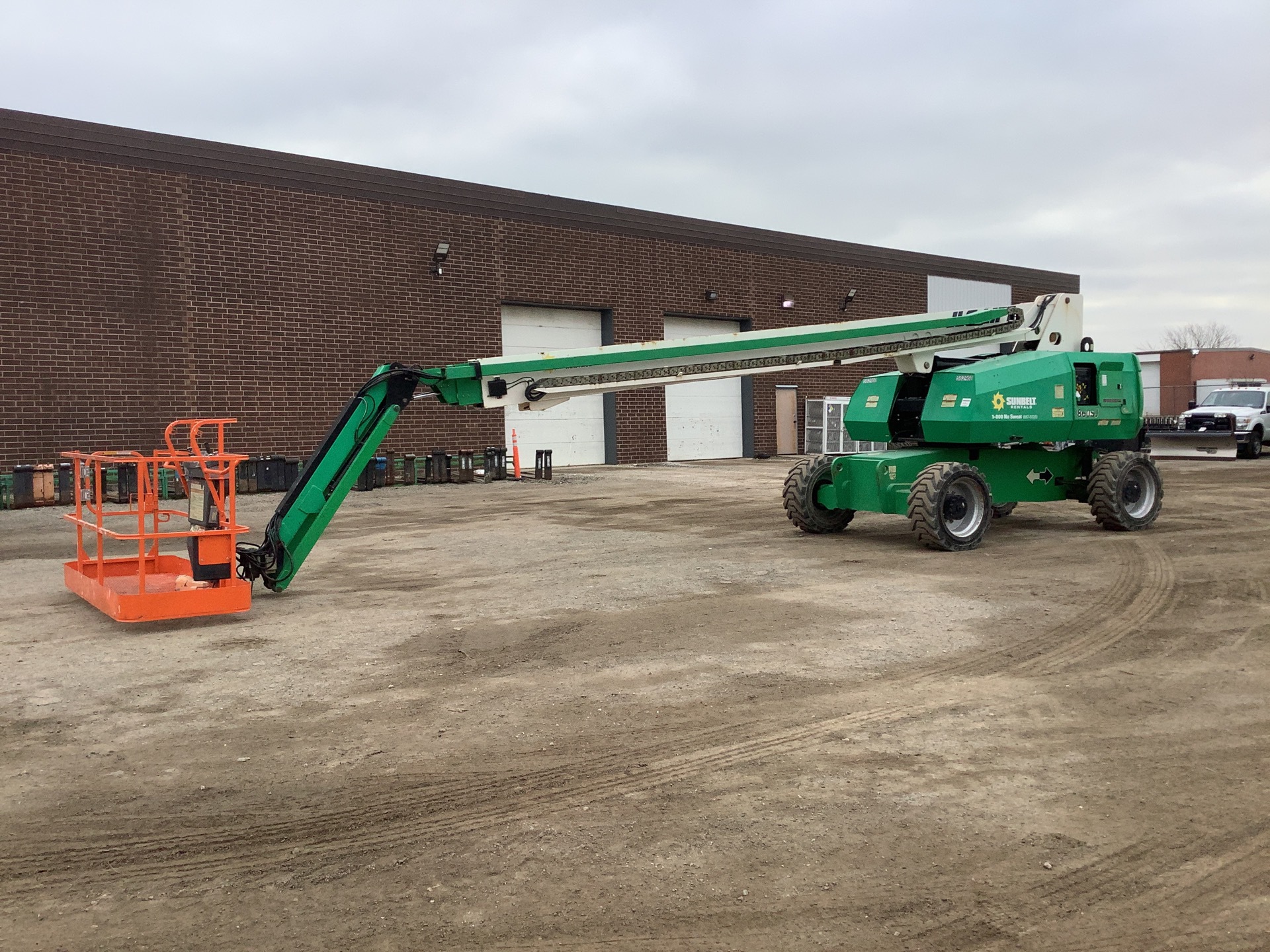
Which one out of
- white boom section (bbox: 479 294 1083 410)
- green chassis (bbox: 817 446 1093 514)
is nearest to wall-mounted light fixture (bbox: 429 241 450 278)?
white boom section (bbox: 479 294 1083 410)

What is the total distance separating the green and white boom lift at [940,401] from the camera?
10.8 m

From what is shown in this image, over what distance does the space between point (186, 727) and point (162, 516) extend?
1101 cm

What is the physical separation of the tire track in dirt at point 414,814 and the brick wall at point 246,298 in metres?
18.6

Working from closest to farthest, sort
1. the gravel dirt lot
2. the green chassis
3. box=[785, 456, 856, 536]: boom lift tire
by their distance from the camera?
the gravel dirt lot, the green chassis, box=[785, 456, 856, 536]: boom lift tire

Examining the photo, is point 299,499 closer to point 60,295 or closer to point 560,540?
point 560,540

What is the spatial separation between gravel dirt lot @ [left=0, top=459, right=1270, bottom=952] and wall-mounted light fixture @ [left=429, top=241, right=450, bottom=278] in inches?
650

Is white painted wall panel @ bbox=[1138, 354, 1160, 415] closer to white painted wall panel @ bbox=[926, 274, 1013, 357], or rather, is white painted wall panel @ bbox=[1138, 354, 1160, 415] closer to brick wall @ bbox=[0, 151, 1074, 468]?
white painted wall panel @ bbox=[926, 274, 1013, 357]

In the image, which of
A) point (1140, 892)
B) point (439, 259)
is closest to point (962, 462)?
point (1140, 892)

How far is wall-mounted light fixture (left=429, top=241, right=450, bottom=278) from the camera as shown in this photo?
25.7 meters

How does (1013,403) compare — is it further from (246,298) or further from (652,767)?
(246,298)

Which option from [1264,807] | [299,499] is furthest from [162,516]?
[1264,807]

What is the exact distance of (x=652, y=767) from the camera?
5223mm

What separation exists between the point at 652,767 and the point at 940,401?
8.83 m

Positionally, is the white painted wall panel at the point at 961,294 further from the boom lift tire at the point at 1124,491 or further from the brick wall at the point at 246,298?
the boom lift tire at the point at 1124,491
